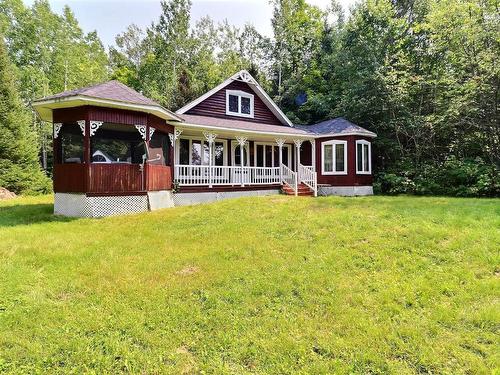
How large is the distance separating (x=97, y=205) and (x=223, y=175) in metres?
6.22

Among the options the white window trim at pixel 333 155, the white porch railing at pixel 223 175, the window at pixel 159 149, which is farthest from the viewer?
the white window trim at pixel 333 155

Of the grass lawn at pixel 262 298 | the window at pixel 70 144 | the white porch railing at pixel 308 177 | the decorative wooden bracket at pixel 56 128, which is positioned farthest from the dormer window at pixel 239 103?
the grass lawn at pixel 262 298

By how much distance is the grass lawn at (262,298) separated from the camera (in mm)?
3730

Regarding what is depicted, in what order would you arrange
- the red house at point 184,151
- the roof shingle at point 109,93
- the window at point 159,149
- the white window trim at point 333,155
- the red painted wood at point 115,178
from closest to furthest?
1. the roof shingle at point 109,93
2. the red painted wood at point 115,178
3. the red house at point 184,151
4. the window at point 159,149
5. the white window trim at point 333,155

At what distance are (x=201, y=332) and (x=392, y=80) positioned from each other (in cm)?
1775

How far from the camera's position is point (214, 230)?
8.16m

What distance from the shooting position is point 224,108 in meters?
17.8

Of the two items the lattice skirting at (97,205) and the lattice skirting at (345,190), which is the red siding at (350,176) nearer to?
the lattice skirting at (345,190)

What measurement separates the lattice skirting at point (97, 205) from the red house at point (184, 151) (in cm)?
3

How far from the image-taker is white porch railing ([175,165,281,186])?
14570 mm

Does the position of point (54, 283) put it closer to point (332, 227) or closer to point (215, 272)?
point (215, 272)

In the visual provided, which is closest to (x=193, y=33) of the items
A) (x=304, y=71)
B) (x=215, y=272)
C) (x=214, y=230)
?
(x=304, y=71)

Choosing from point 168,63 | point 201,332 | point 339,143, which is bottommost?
point 201,332

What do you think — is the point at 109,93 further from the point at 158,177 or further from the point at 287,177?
the point at 287,177
